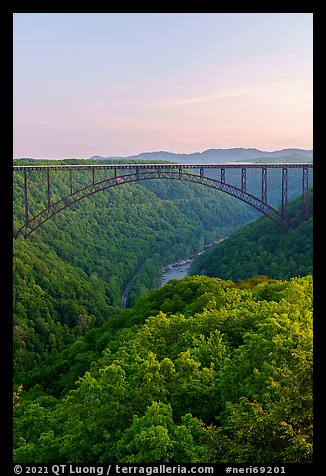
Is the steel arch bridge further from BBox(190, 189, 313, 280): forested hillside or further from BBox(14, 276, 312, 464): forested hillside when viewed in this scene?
BBox(14, 276, 312, 464): forested hillside

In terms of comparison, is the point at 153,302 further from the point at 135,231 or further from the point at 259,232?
the point at 135,231

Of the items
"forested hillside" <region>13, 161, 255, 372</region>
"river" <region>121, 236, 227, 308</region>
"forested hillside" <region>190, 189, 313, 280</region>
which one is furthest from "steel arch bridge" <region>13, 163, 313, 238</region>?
"river" <region>121, 236, 227, 308</region>

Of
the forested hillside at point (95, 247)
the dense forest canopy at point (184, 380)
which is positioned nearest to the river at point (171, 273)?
the forested hillside at point (95, 247)

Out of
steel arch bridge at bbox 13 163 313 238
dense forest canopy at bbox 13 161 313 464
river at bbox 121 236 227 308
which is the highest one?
steel arch bridge at bbox 13 163 313 238

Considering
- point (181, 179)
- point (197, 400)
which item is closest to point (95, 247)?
point (181, 179)

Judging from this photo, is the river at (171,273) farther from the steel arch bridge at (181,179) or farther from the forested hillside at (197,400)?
the forested hillside at (197,400)
